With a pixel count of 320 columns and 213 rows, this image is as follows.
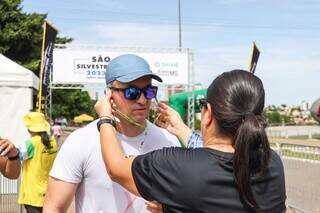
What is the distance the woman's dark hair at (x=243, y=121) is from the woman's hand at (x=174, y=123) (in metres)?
0.78

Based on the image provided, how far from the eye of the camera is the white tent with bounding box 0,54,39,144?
31.5 ft

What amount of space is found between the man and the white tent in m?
7.22

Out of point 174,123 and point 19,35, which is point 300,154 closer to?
point 174,123

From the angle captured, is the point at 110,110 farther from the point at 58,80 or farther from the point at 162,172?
the point at 58,80

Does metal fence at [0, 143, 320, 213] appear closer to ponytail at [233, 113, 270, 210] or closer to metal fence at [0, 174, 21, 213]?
metal fence at [0, 174, 21, 213]

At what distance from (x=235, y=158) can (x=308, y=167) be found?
6.33 metres

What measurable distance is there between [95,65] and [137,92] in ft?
47.6

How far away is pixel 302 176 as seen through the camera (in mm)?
7883

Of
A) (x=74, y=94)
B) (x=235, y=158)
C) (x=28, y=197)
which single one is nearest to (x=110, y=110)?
(x=235, y=158)

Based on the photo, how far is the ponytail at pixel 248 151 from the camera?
197 cm

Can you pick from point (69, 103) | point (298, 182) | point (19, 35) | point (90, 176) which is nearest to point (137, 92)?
point (90, 176)

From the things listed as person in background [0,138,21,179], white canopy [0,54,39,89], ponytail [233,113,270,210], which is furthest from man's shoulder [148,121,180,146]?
white canopy [0,54,39,89]

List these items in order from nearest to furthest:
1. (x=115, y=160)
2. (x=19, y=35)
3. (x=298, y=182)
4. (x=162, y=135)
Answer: (x=115, y=160) → (x=162, y=135) → (x=298, y=182) → (x=19, y=35)

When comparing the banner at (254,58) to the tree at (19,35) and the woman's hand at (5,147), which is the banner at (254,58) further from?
the tree at (19,35)
